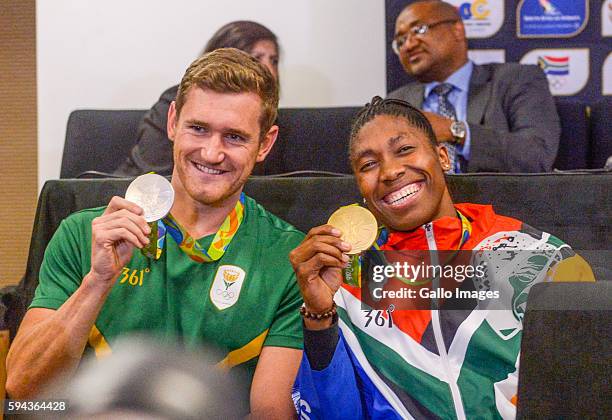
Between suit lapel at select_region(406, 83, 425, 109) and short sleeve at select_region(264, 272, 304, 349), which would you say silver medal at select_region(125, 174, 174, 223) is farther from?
suit lapel at select_region(406, 83, 425, 109)

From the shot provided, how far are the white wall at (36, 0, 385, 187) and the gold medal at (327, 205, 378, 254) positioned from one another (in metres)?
2.06

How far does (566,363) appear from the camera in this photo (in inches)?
27.5

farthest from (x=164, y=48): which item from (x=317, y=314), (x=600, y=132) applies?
(x=317, y=314)

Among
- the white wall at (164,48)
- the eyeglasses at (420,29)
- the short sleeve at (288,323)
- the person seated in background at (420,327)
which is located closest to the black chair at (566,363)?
the person seated in background at (420,327)

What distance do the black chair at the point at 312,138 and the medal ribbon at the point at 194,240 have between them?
82 centimetres

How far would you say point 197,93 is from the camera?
125 cm

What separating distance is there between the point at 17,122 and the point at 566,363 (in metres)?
2.39

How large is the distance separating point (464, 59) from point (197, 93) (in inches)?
59.1

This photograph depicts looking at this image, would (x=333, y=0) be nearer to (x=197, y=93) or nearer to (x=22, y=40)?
(x=22, y=40)

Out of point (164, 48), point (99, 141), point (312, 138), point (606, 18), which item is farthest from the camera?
point (164, 48)

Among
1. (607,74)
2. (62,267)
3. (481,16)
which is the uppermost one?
(481,16)

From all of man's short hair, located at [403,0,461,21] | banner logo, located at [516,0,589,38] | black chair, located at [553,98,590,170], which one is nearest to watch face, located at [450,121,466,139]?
black chair, located at [553,98,590,170]

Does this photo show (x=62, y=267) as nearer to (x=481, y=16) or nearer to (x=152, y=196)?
(x=152, y=196)

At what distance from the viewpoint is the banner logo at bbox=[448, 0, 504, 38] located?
297 cm
